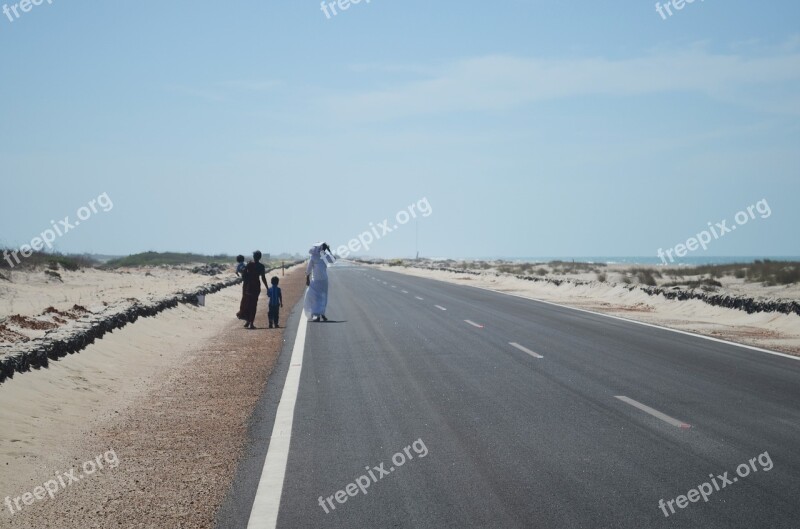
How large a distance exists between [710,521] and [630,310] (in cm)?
2421

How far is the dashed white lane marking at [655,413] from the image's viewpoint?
848cm

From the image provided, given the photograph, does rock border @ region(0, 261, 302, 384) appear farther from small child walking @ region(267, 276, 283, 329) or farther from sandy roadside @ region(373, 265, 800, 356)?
sandy roadside @ region(373, 265, 800, 356)

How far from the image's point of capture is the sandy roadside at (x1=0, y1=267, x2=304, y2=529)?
593cm

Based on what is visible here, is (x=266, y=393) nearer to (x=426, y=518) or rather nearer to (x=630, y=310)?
(x=426, y=518)

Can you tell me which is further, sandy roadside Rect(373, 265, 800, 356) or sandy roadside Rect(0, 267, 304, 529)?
sandy roadside Rect(373, 265, 800, 356)

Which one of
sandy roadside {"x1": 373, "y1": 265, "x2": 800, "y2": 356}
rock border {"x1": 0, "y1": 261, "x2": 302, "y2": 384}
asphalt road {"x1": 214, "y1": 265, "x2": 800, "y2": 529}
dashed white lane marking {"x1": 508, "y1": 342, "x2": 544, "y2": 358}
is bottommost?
sandy roadside {"x1": 373, "y1": 265, "x2": 800, "y2": 356}

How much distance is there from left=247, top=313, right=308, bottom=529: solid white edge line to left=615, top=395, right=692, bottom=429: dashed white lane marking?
413 cm

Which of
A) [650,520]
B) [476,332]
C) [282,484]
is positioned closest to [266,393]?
[282,484]

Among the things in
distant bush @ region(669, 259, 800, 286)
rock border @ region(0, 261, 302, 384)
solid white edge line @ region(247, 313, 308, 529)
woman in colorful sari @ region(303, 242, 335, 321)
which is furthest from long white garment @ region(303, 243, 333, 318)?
distant bush @ region(669, 259, 800, 286)

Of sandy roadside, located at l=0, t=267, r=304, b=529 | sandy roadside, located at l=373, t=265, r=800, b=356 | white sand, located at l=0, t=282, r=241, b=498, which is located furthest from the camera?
sandy roadside, located at l=373, t=265, r=800, b=356

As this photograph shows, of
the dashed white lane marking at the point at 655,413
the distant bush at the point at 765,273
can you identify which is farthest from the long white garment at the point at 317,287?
the distant bush at the point at 765,273

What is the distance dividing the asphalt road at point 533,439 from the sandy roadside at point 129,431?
0.36m

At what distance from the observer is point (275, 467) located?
689 cm

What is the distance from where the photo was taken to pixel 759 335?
1938cm
